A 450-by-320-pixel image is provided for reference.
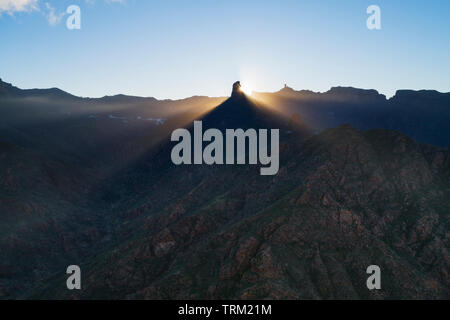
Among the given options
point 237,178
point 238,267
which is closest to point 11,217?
point 237,178

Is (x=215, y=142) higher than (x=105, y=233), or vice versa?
(x=215, y=142)

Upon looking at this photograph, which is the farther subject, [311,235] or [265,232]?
[265,232]

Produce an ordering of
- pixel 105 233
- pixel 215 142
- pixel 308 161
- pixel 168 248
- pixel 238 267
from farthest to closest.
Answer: pixel 215 142
pixel 105 233
pixel 308 161
pixel 168 248
pixel 238 267

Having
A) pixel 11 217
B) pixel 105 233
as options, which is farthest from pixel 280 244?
pixel 11 217

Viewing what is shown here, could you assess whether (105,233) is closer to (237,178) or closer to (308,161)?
(237,178)

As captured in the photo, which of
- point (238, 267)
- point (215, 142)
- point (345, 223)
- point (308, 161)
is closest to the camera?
point (238, 267)

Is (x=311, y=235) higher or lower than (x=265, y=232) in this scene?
lower

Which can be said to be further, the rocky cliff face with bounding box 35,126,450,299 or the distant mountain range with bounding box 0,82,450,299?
the distant mountain range with bounding box 0,82,450,299

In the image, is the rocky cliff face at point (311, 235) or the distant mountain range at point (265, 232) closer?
the rocky cliff face at point (311, 235)

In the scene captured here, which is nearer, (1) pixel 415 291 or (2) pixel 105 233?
(1) pixel 415 291
